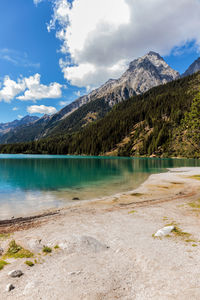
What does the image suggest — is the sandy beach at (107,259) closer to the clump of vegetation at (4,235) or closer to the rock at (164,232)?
the clump of vegetation at (4,235)

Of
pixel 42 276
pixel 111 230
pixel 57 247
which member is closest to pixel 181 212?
A: pixel 111 230

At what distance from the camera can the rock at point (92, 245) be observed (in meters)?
10.2

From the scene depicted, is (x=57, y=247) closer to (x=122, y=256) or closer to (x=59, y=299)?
(x=122, y=256)

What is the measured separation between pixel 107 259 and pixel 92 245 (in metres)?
1.81

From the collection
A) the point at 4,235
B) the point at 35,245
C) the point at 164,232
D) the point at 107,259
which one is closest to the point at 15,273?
the point at 35,245

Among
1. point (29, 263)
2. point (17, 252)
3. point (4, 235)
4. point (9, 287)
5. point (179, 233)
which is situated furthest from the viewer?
point (4, 235)

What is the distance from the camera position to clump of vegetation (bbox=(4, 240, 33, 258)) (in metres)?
9.80

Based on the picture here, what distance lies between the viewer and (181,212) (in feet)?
59.9

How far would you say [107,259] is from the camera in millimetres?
8969

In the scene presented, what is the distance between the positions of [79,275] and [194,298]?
14.8 feet

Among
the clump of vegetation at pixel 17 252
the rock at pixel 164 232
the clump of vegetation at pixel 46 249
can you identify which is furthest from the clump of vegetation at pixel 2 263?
the rock at pixel 164 232

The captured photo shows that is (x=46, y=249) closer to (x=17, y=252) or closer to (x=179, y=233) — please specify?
(x=17, y=252)

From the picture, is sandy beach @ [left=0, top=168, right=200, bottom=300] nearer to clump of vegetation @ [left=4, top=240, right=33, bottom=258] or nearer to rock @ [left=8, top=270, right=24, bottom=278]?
rock @ [left=8, top=270, right=24, bottom=278]

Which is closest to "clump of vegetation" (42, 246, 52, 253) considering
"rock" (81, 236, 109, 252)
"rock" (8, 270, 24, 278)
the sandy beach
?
the sandy beach
